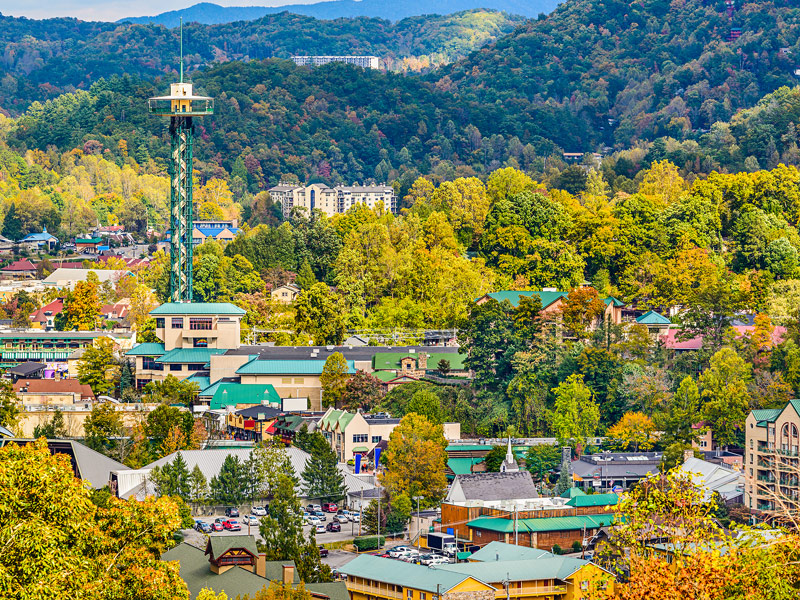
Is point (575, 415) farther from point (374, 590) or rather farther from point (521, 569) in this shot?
point (374, 590)

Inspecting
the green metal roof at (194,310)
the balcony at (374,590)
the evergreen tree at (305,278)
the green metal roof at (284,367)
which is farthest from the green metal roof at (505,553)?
the evergreen tree at (305,278)

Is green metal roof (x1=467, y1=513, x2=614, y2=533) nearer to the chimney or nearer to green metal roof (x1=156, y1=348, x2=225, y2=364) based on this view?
the chimney

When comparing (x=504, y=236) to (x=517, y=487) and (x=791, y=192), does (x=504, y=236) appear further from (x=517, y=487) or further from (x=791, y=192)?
(x=517, y=487)

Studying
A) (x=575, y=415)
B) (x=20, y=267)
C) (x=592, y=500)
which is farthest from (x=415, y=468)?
(x=20, y=267)

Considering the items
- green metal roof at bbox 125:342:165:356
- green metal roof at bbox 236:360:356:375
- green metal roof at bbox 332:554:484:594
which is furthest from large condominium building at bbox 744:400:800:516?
green metal roof at bbox 125:342:165:356

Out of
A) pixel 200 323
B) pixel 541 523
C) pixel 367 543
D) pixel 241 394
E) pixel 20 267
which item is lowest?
pixel 367 543

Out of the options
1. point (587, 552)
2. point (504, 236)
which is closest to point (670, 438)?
point (587, 552)

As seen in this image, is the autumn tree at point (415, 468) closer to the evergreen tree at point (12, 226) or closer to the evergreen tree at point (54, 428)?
the evergreen tree at point (54, 428)
